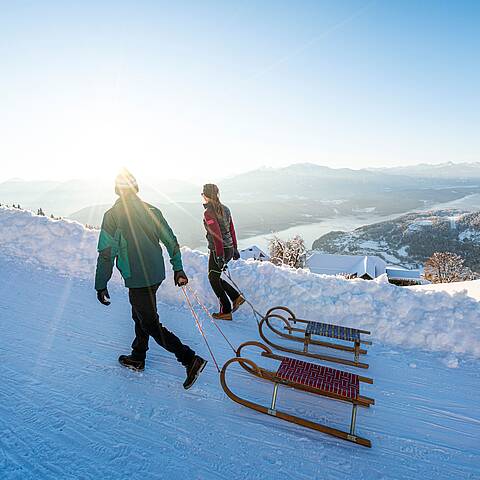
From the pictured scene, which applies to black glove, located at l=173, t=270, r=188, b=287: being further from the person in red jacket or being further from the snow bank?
the snow bank

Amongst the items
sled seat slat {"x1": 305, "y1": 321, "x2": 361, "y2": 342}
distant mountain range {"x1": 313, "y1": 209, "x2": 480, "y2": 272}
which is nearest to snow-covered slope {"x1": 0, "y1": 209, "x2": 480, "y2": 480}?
sled seat slat {"x1": 305, "y1": 321, "x2": 361, "y2": 342}

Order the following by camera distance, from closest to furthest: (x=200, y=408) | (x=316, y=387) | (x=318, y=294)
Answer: (x=316, y=387) → (x=200, y=408) → (x=318, y=294)

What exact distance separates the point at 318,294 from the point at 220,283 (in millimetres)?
2092

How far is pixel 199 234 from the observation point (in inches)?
5719

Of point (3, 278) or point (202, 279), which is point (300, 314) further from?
point (3, 278)

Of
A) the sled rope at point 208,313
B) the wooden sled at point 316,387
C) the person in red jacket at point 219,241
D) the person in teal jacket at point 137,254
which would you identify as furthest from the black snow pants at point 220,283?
the wooden sled at point 316,387

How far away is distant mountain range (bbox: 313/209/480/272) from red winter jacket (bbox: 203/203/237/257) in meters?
121

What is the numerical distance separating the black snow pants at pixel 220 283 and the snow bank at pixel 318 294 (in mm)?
709

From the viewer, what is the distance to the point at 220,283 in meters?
5.64

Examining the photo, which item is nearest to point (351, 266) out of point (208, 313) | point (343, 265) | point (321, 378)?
point (343, 265)

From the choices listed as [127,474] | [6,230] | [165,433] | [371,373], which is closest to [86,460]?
[127,474]

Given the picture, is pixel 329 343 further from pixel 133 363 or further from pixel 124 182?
pixel 124 182

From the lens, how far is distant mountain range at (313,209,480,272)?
378 ft

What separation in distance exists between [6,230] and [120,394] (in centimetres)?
754
